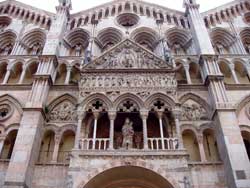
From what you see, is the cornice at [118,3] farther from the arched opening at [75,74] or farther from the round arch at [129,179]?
the round arch at [129,179]

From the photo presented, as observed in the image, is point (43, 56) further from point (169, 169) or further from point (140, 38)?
point (169, 169)

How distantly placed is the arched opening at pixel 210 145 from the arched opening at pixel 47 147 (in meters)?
7.24

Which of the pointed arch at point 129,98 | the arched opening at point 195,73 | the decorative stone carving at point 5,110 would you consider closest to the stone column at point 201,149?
the pointed arch at point 129,98

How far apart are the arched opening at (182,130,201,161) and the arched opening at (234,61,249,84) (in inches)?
206

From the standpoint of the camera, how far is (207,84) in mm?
13688

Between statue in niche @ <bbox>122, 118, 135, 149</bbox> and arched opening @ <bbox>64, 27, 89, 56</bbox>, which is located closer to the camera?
statue in niche @ <bbox>122, 118, 135, 149</bbox>

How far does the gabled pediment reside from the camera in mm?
13859

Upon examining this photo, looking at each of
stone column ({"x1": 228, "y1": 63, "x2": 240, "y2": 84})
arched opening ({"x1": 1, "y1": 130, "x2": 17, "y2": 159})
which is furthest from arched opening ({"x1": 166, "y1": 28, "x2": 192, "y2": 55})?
arched opening ({"x1": 1, "y1": 130, "x2": 17, "y2": 159})

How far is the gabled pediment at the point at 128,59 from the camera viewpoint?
1386cm

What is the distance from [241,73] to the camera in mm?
15734

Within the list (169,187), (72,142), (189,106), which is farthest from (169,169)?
(72,142)

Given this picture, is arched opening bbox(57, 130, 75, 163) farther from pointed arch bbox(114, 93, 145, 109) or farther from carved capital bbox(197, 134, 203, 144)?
carved capital bbox(197, 134, 203, 144)

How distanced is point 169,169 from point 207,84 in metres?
5.46

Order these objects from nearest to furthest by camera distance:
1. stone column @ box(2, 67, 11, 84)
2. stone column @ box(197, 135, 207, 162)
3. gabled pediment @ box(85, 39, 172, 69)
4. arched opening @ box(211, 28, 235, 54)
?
stone column @ box(197, 135, 207, 162) → gabled pediment @ box(85, 39, 172, 69) → stone column @ box(2, 67, 11, 84) → arched opening @ box(211, 28, 235, 54)
